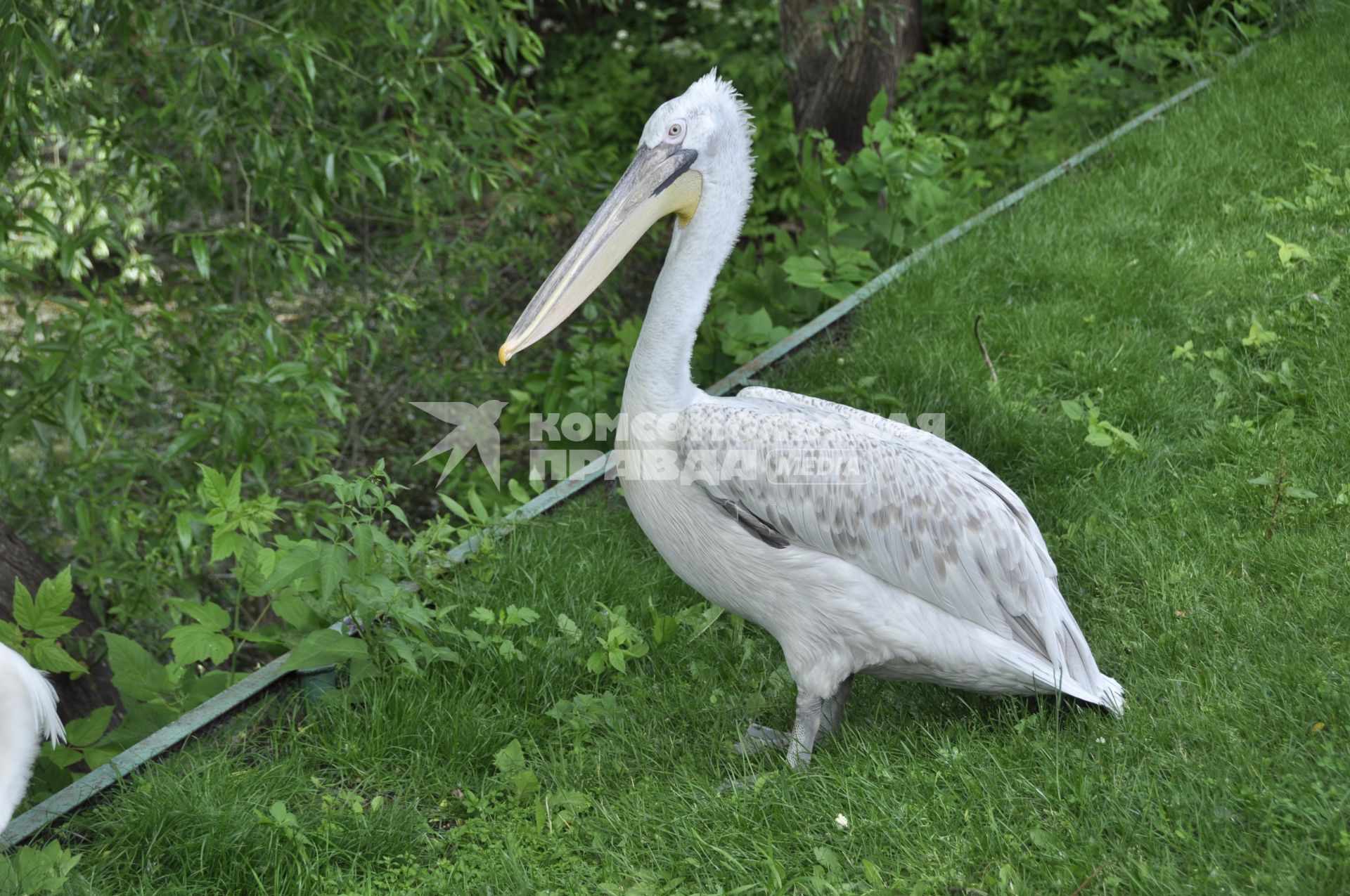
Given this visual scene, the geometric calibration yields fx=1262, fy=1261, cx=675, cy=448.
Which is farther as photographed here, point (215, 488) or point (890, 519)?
point (215, 488)

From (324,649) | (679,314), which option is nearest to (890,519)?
(679,314)

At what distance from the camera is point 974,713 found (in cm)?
284

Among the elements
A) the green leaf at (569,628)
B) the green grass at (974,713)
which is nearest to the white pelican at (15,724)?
the green grass at (974,713)

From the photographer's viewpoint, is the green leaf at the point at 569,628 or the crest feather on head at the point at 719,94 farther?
the green leaf at the point at 569,628

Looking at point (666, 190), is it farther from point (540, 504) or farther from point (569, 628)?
point (540, 504)

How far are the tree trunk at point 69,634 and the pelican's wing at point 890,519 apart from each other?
203 cm

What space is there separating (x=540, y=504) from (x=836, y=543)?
142 centimetres

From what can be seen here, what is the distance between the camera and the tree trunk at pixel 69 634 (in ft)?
11.7

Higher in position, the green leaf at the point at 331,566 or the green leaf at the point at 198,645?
the green leaf at the point at 331,566

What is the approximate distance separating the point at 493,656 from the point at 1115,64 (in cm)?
633

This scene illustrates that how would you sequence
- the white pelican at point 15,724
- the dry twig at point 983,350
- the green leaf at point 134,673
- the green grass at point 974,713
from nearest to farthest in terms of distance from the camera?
the white pelican at point 15,724 → the green grass at point 974,713 → the green leaf at point 134,673 → the dry twig at point 983,350

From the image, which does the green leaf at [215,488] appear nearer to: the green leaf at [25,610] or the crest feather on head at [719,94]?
the green leaf at [25,610]

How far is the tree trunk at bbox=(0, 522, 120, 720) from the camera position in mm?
3568

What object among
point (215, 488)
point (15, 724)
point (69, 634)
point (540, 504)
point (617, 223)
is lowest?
point (69, 634)
